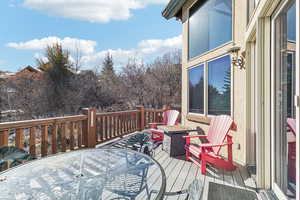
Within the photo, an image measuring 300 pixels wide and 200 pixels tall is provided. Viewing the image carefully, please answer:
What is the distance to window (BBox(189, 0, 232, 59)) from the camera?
3.74 meters

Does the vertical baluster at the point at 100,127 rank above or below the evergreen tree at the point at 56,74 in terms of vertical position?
below

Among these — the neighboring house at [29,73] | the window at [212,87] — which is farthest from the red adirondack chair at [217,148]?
the neighboring house at [29,73]

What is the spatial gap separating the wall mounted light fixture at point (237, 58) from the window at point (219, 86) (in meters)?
0.25

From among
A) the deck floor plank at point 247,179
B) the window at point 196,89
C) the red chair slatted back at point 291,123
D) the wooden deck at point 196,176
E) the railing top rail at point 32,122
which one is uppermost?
the window at point 196,89

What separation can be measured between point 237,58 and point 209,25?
4.56ft

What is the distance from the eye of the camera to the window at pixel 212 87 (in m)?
3.70

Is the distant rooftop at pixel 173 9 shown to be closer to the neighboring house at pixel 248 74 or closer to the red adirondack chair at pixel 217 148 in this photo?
the neighboring house at pixel 248 74

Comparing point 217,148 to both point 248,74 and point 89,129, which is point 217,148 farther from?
point 89,129

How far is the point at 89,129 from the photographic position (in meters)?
4.15

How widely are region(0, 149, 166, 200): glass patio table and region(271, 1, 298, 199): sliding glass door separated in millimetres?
1161

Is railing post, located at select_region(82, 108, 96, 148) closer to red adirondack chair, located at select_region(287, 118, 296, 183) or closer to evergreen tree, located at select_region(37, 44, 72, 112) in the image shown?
red adirondack chair, located at select_region(287, 118, 296, 183)

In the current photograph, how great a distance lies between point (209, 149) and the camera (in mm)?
3074

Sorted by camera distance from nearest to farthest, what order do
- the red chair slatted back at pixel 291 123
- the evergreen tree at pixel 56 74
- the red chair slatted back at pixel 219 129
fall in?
1. the red chair slatted back at pixel 291 123
2. the red chair slatted back at pixel 219 129
3. the evergreen tree at pixel 56 74

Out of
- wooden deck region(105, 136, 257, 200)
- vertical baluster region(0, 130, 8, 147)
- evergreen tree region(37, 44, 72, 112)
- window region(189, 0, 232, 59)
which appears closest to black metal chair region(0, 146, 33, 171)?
vertical baluster region(0, 130, 8, 147)
